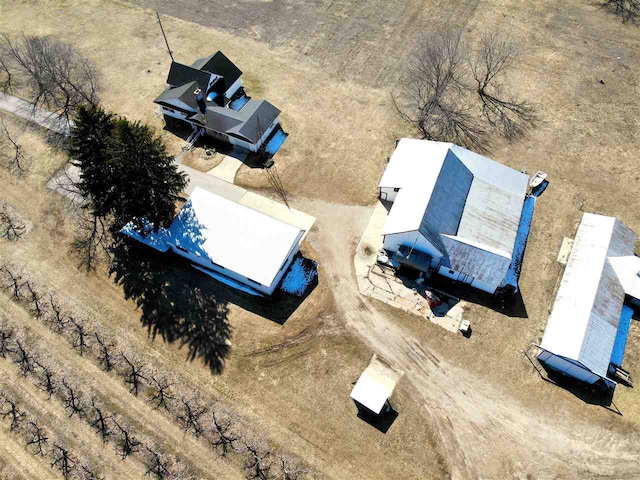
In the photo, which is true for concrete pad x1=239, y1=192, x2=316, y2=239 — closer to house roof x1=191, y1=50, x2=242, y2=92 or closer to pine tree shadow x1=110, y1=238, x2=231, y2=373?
pine tree shadow x1=110, y1=238, x2=231, y2=373

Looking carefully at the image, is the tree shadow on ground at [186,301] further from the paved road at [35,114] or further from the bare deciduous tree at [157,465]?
the paved road at [35,114]

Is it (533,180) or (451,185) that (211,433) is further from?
(533,180)

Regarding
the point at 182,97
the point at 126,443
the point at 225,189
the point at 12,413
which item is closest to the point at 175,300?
the point at 126,443

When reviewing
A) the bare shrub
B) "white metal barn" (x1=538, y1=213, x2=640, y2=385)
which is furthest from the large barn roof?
the bare shrub

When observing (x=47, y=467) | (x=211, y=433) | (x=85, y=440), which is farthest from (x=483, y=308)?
(x=47, y=467)

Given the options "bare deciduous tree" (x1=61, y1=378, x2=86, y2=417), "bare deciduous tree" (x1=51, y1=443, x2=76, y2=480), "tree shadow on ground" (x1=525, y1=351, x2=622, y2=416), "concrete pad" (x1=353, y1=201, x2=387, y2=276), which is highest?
"concrete pad" (x1=353, y1=201, x2=387, y2=276)
